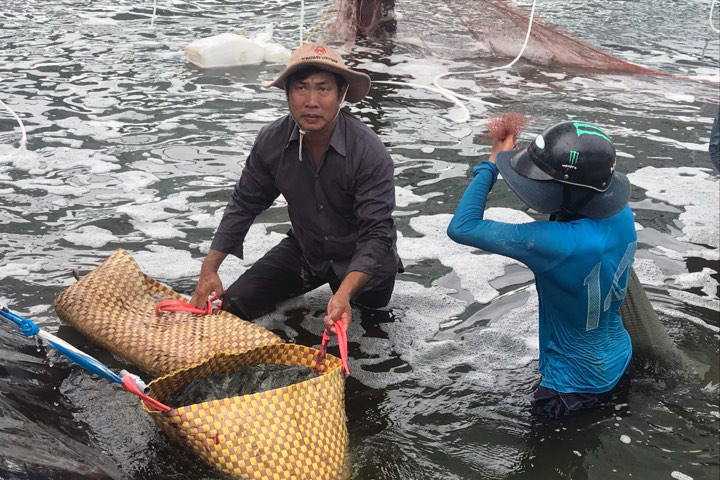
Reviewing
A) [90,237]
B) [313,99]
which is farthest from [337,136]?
[90,237]

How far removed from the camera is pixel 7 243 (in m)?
4.89

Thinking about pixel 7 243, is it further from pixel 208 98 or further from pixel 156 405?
pixel 208 98

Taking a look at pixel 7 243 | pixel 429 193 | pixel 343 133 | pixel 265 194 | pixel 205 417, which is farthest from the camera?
pixel 429 193

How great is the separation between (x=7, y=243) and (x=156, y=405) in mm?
2795

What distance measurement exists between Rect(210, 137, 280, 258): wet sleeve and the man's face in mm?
400

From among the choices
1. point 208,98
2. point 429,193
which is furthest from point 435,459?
point 208,98

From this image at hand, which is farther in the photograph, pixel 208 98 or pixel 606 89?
pixel 606 89

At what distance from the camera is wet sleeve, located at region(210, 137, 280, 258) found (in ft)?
12.7

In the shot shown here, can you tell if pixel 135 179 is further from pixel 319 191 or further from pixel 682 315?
pixel 682 315

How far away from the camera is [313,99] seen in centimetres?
350

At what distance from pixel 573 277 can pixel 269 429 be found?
1.37 metres

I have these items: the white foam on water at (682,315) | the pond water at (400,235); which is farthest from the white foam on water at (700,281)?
the white foam on water at (682,315)

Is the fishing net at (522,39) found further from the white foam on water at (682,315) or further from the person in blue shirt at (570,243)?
the person in blue shirt at (570,243)

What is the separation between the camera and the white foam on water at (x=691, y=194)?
18.4 feet
